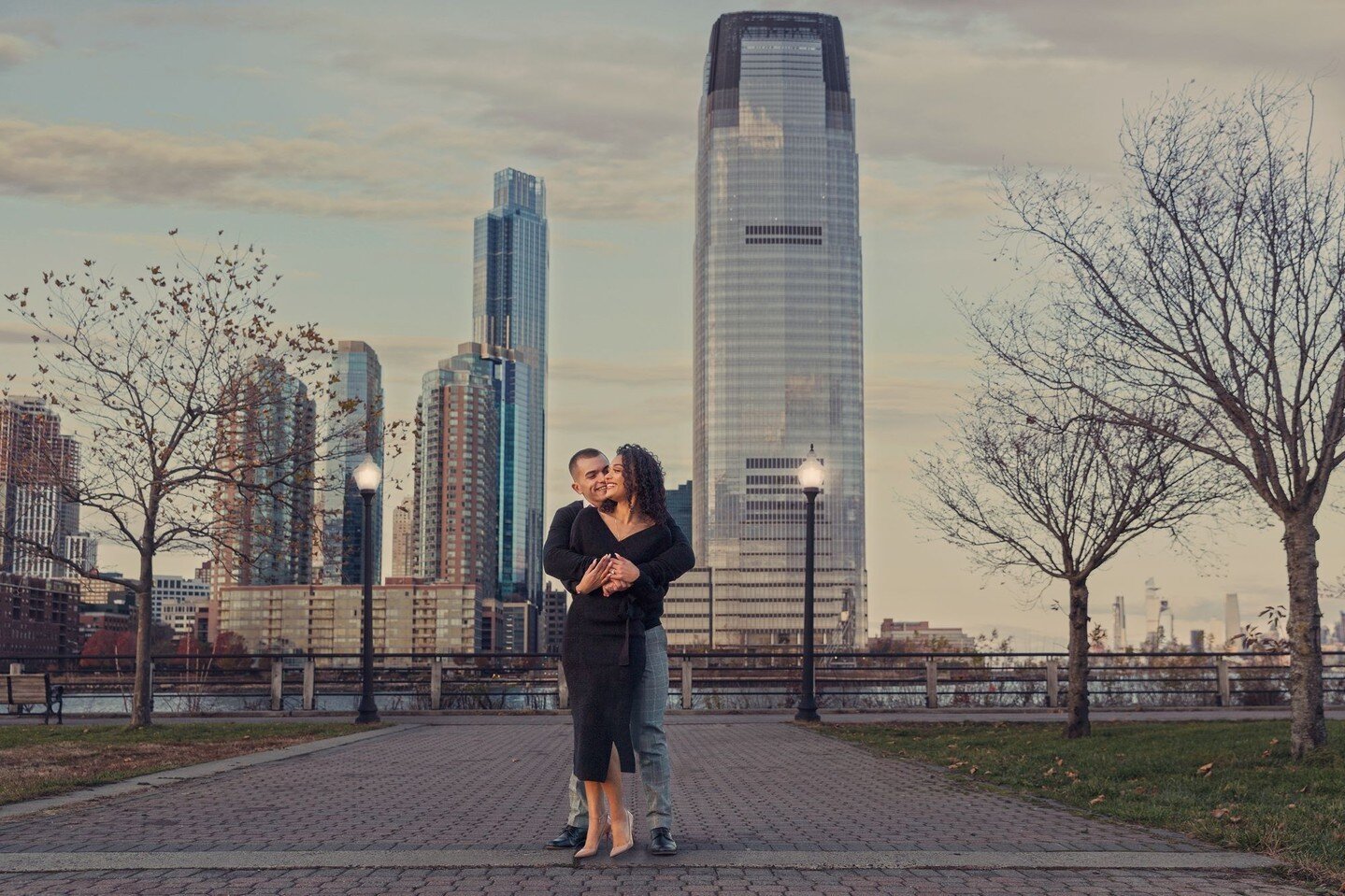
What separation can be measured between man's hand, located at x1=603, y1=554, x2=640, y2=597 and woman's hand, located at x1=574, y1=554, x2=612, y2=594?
0.06 ft

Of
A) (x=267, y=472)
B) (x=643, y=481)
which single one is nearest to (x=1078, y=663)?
(x=643, y=481)

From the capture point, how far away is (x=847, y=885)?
668 cm

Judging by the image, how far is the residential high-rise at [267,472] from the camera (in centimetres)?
2170

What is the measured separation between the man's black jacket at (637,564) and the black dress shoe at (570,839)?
49.5 inches

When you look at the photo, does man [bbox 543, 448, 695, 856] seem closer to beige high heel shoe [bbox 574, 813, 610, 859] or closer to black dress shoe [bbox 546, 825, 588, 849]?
beige high heel shoe [bbox 574, 813, 610, 859]

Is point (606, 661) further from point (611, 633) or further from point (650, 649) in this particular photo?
point (650, 649)

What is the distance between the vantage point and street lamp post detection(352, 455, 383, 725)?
73.5 ft

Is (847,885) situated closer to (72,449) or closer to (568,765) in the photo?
(568,765)

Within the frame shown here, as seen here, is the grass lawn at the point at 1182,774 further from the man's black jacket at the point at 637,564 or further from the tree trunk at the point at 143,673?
the tree trunk at the point at 143,673

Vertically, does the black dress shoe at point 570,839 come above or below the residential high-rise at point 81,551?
below

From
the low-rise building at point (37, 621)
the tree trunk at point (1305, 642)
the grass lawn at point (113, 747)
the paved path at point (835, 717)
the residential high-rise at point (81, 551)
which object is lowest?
the low-rise building at point (37, 621)

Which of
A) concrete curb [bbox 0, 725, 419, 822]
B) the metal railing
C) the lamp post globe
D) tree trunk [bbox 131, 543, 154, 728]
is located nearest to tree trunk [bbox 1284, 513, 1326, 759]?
concrete curb [bbox 0, 725, 419, 822]

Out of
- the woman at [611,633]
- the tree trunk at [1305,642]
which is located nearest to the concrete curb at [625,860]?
the woman at [611,633]

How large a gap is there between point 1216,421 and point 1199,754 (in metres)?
4.82
